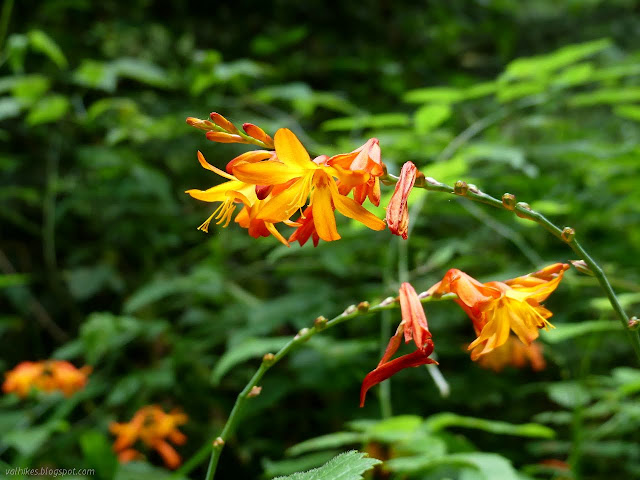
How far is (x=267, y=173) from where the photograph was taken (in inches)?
22.3

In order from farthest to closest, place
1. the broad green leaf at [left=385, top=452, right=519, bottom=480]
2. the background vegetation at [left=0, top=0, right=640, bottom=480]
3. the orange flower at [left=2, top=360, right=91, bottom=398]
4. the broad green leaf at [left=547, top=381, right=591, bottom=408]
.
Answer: the orange flower at [left=2, top=360, right=91, bottom=398]
the background vegetation at [left=0, top=0, right=640, bottom=480]
the broad green leaf at [left=547, top=381, right=591, bottom=408]
the broad green leaf at [left=385, top=452, right=519, bottom=480]

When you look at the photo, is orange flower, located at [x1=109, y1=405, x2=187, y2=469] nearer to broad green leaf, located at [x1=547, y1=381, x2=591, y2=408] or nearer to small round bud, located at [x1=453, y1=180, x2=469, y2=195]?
broad green leaf, located at [x1=547, y1=381, x2=591, y2=408]

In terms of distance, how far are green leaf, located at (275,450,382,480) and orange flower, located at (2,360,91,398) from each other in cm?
152

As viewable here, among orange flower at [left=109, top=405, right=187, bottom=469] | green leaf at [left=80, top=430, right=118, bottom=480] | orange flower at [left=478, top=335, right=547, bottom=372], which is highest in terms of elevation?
green leaf at [left=80, top=430, right=118, bottom=480]

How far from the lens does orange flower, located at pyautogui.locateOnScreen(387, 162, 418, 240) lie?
1.67ft

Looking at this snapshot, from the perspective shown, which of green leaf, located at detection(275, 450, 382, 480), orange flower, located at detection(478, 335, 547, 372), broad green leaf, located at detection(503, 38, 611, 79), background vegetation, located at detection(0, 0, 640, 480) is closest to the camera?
green leaf, located at detection(275, 450, 382, 480)

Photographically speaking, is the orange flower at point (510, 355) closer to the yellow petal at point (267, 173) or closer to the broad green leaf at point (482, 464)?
the broad green leaf at point (482, 464)

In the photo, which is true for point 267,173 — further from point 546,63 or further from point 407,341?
point 546,63

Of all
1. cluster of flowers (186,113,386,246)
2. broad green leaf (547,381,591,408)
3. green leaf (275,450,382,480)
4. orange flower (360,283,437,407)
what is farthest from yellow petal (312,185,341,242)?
broad green leaf (547,381,591,408)

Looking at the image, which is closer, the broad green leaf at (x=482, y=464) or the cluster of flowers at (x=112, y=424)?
the broad green leaf at (x=482, y=464)

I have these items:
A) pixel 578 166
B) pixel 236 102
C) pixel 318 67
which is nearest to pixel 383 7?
pixel 318 67

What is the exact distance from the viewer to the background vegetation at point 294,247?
1.64m

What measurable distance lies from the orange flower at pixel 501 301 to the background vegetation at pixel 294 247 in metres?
0.57

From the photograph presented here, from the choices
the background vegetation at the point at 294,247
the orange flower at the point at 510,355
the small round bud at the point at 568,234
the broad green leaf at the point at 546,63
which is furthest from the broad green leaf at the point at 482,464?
the broad green leaf at the point at 546,63
